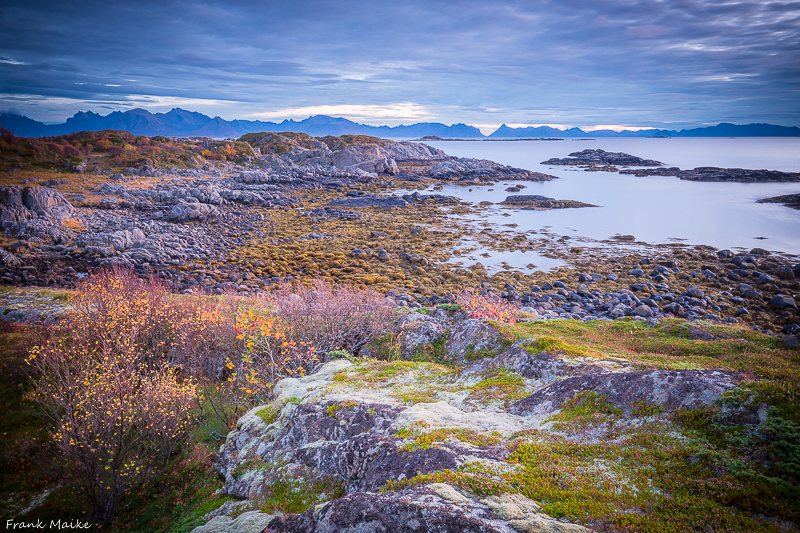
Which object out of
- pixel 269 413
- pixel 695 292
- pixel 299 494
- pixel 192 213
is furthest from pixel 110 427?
pixel 192 213

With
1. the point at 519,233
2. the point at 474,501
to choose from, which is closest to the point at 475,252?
the point at 519,233

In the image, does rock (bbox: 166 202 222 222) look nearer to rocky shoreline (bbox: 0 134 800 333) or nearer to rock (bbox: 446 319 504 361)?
rocky shoreline (bbox: 0 134 800 333)

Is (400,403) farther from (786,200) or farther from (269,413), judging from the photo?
(786,200)

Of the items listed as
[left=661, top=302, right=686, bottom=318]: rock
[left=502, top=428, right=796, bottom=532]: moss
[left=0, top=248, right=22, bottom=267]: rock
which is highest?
[left=502, top=428, right=796, bottom=532]: moss

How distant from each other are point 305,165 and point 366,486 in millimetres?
129205

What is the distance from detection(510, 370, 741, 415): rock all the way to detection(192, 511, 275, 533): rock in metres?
5.61

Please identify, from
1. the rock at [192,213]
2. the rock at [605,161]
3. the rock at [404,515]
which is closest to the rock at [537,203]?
the rock at [192,213]

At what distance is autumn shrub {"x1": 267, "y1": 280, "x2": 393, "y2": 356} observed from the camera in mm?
16766

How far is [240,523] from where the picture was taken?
6.67m

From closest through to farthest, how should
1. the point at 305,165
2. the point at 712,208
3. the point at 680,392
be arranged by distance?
the point at 680,392, the point at 712,208, the point at 305,165

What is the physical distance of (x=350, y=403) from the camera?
871 centimetres

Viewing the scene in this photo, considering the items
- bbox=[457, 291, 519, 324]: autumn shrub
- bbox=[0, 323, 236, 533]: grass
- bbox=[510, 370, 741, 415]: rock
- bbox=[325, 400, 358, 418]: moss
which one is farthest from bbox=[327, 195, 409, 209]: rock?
bbox=[510, 370, 741, 415]: rock

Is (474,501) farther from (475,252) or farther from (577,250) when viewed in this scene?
(577,250)

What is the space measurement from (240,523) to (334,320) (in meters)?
10.8
